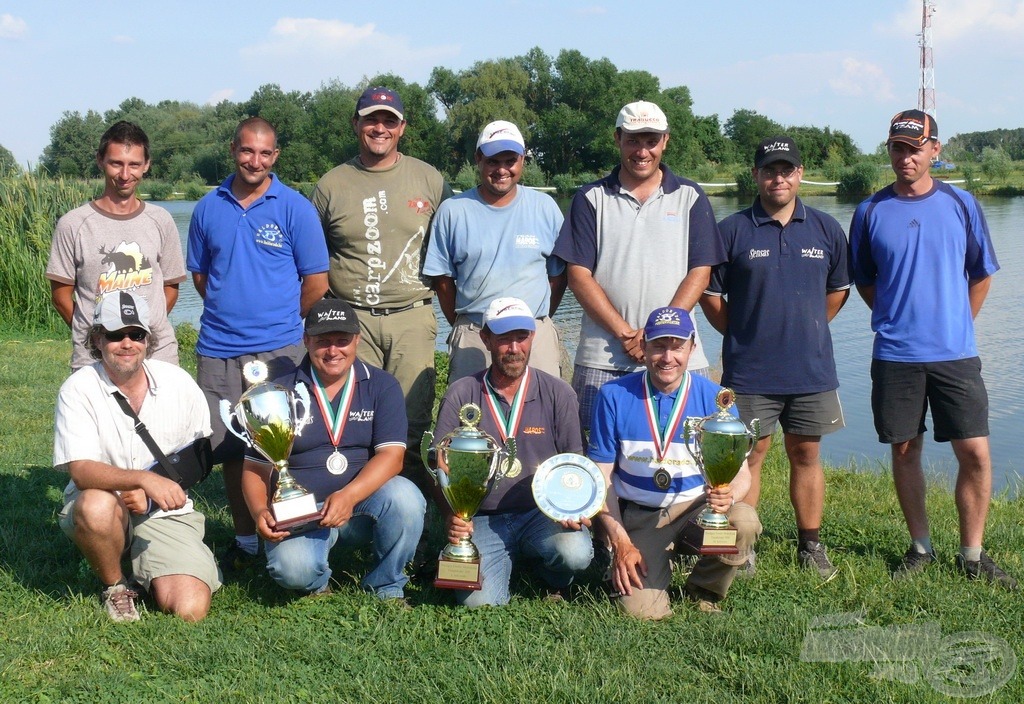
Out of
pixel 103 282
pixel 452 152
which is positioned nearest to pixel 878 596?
pixel 103 282

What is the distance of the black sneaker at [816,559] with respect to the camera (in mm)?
5051

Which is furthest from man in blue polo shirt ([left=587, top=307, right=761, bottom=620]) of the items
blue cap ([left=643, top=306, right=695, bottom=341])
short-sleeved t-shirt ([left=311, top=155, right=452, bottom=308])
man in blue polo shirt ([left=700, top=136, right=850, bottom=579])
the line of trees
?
the line of trees

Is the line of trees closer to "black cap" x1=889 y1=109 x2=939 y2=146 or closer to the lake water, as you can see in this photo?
the lake water

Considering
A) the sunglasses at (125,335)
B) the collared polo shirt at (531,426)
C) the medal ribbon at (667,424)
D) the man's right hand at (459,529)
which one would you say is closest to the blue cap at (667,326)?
the medal ribbon at (667,424)

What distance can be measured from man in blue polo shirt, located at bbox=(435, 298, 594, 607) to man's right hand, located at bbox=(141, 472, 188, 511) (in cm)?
121

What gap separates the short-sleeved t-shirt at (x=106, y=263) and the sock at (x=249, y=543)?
3.35 feet

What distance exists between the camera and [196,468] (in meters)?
4.84

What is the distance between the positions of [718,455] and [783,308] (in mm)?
1097

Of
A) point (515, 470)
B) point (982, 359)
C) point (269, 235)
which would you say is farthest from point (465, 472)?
point (982, 359)

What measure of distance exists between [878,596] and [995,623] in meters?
0.52

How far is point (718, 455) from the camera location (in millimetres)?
4438

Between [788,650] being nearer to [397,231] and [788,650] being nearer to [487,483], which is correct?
[487,483]

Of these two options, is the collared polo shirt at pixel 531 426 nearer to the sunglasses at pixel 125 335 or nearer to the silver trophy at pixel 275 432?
the silver trophy at pixel 275 432

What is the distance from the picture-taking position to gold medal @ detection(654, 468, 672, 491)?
476cm
